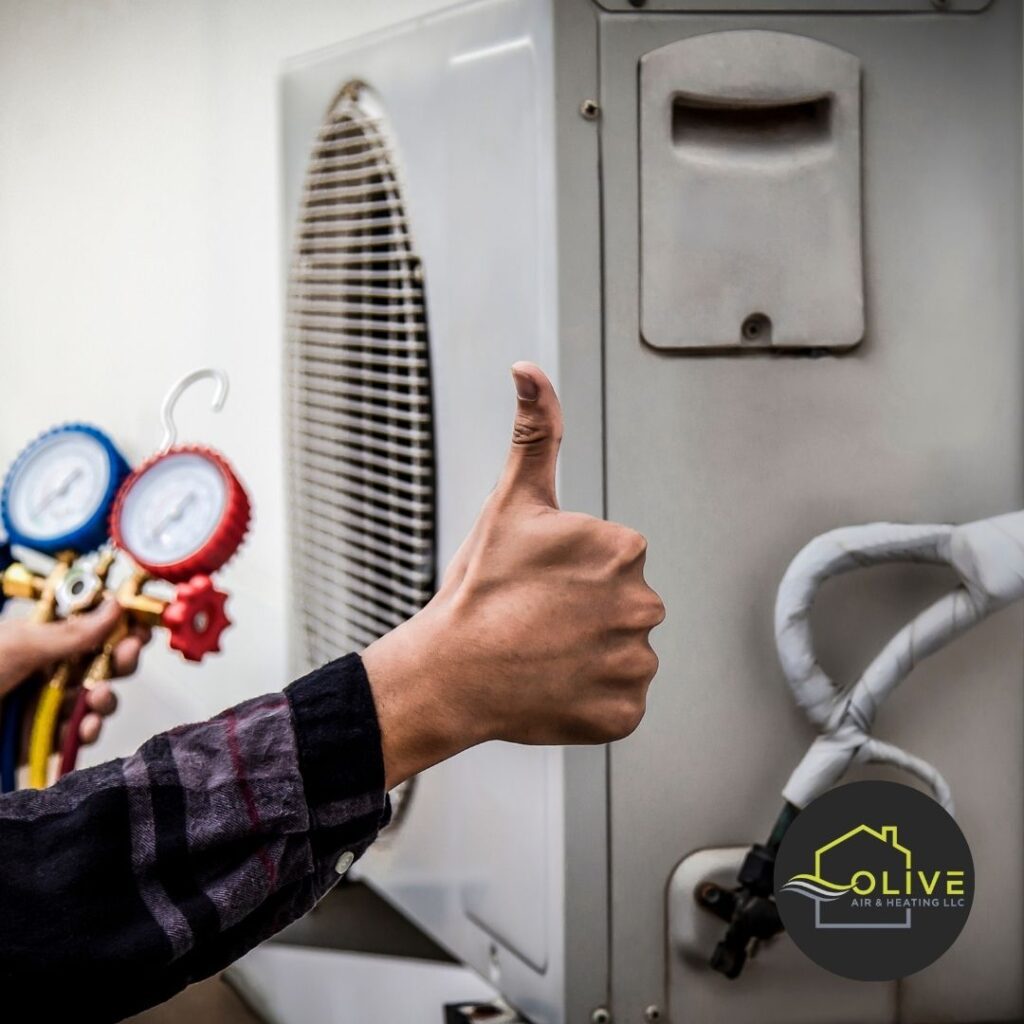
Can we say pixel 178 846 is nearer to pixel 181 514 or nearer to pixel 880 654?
pixel 181 514

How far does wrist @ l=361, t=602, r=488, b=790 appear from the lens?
0.50 meters

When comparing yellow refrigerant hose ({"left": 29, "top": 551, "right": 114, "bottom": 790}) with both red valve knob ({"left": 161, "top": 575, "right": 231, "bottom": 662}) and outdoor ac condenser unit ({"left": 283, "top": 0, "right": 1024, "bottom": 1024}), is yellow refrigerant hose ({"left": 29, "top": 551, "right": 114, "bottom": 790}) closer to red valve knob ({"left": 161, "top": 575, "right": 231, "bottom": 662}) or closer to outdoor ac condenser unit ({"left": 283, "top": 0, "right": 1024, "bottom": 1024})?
red valve knob ({"left": 161, "top": 575, "right": 231, "bottom": 662})

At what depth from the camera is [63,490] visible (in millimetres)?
784

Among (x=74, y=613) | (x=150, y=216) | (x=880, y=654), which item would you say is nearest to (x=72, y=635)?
(x=74, y=613)

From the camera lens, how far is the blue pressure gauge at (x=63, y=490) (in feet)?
2.50

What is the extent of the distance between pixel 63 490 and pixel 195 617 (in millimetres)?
165

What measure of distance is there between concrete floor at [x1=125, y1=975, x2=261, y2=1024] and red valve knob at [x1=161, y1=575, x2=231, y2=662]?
332 mm

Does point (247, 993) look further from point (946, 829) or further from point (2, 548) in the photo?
point (946, 829)

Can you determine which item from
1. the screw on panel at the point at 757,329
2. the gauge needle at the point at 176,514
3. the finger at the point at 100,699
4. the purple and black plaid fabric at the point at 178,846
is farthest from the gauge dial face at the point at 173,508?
the screw on panel at the point at 757,329

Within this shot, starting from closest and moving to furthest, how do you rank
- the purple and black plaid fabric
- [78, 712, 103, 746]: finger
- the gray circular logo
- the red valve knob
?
the purple and black plaid fabric
the gray circular logo
the red valve knob
[78, 712, 103, 746]: finger

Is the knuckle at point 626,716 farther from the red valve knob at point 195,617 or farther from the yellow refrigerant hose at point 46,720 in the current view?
the yellow refrigerant hose at point 46,720

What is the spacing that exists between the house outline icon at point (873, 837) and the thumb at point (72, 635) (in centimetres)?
46

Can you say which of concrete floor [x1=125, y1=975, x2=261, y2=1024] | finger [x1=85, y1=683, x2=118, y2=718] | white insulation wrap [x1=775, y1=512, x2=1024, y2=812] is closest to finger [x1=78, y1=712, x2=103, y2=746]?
finger [x1=85, y1=683, x2=118, y2=718]

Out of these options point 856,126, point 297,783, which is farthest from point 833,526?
point 297,783
